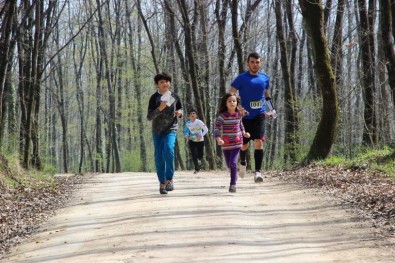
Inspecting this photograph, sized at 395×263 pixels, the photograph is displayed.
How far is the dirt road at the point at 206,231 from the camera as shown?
6.11 meters

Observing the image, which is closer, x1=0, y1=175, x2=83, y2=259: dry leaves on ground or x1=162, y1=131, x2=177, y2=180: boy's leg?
x1=0, y1=175, x2=83, y2=259: dry leaves on ground

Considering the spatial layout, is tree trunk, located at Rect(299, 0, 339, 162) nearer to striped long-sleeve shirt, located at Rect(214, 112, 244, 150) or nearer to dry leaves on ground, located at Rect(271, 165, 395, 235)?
dry leaves on ground, located at Rect(271, 165, 395, 235)

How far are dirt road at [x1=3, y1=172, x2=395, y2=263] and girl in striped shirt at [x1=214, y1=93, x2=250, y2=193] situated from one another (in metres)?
0.52

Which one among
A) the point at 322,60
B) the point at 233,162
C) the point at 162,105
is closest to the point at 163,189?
the point at 233,162

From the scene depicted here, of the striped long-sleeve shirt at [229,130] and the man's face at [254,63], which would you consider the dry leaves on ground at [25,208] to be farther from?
the man's face at [254,63]

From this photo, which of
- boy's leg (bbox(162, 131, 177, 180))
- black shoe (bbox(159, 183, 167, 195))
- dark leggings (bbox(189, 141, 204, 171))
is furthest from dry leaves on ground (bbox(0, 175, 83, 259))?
dark leggings (bbox(189, 141, 204, 171))

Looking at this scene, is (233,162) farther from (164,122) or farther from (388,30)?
(388,30)

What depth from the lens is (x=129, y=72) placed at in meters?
46.3

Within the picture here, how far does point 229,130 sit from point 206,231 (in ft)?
12.0

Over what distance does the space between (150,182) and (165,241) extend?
679 centimetres

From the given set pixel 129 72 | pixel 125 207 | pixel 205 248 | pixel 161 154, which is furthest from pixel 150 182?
pixel 129 72

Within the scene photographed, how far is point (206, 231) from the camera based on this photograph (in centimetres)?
709

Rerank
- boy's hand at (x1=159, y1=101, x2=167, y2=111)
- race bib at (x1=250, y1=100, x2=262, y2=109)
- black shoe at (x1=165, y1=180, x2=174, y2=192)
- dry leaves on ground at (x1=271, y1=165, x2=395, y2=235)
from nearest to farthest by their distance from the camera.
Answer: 1. dry leaves on ground at (x1=271, y1=165, x2=395, y2=235)
2. boy's hand at (x1=159, y1=101, x2=167, y2=111)
3. black shoe at (x1=165, y1=180, x2=174, y2=192)
4. race bib at (x1=250, y1=100, x2=262, y2=109)

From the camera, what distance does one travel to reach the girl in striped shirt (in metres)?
10.5
